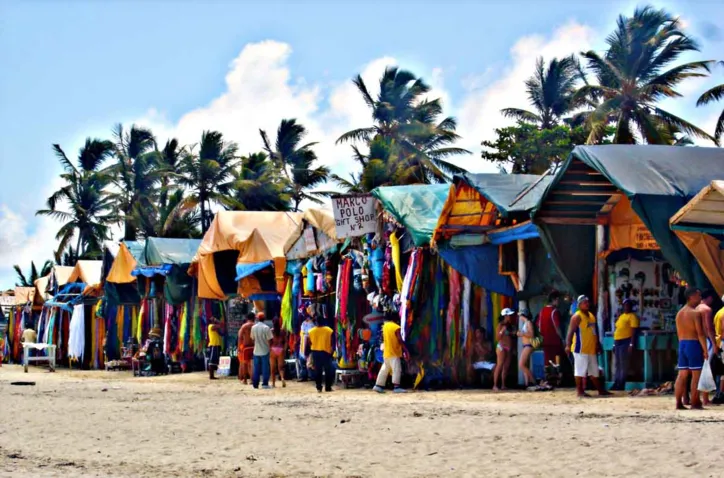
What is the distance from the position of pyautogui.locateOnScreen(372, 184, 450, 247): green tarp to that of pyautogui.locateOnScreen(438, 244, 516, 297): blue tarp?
1.61ft

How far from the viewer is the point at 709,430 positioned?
905cm

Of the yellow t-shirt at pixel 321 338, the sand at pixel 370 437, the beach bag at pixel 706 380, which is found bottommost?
the sand at pixel 370 437

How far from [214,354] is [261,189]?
886 inches

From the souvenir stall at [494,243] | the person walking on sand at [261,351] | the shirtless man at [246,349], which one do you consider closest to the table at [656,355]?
the souvenir stall at [494,243]

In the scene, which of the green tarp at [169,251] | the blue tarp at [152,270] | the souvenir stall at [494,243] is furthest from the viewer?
the green tarp at [169,251]

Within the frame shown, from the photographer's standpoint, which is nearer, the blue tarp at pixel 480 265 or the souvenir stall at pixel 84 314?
the blue tarp at pixel 480 265

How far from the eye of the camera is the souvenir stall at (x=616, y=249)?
43.6 feet

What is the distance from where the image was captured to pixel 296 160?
49438 mm

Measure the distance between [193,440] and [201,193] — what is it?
3722cm

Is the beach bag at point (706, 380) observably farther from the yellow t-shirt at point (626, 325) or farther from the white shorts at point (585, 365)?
the yellow t-shirt at point (626, 325)

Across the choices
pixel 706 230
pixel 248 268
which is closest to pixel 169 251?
pixel 248 268

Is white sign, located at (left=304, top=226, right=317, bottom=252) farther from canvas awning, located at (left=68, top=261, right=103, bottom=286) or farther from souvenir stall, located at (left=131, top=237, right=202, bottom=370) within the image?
canvas awning, located at (left=68, top=261, right=103, bottom=286)

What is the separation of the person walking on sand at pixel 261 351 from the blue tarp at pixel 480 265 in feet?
15.6

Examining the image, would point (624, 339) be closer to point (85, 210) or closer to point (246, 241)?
point (246, 241)
